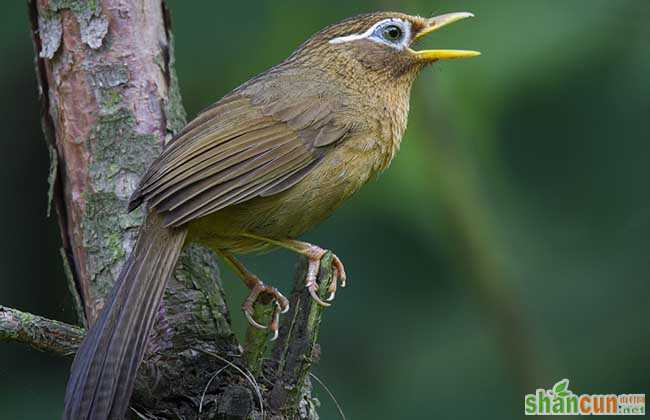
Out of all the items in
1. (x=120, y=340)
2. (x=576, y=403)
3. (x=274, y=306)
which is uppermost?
(x=274, y=306)

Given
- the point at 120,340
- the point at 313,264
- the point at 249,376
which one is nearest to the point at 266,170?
the point at 313,264

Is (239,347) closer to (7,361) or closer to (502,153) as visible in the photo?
(7,361)

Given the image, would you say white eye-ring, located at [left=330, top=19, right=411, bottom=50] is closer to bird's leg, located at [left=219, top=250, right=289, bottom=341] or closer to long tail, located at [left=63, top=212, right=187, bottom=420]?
bird's leg, located at [left=219, top=250, right=289, bottom=341]

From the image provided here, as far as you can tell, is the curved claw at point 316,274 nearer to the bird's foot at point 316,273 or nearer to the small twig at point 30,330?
the bird's foot at point 316,273

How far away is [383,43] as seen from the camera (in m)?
5.39

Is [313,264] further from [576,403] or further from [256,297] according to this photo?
[576,403]

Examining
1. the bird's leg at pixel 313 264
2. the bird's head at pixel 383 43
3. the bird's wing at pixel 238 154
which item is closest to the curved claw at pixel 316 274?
the bird's leg at pixel 313 264

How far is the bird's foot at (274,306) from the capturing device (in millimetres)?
4534

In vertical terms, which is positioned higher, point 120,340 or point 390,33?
point 390,33

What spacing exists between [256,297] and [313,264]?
56 cm

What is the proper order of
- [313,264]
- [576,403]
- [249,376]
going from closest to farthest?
[249,376], [313,264], [576,403]

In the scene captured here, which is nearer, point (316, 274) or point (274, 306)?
point (316, 274)

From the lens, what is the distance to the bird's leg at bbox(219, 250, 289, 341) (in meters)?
4.64

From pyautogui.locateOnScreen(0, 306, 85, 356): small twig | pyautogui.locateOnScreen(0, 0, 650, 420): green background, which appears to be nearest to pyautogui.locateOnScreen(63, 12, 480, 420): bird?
pyautogui.locateOnScreen(0, 306, 85, 356): small twig
